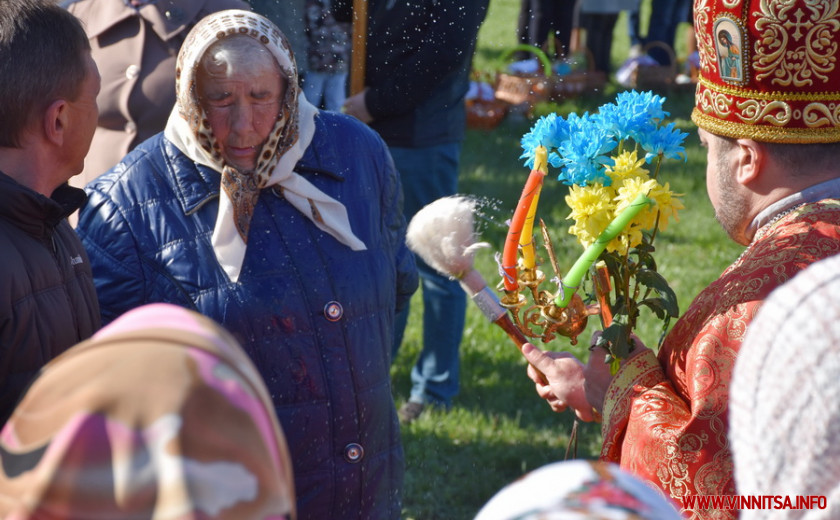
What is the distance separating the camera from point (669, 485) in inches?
86.0

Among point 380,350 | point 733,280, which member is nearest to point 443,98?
point 380,350

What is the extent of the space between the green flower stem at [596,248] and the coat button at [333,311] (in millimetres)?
606

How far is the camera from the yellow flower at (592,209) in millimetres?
2396

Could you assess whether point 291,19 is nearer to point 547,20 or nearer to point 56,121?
point 56,121

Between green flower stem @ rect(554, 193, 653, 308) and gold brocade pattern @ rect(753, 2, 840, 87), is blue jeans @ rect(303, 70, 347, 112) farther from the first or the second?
gold brocade pattern @ rect(753, 2, 840, 87)

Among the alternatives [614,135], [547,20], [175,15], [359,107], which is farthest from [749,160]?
[547,20]

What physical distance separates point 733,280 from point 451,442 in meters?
2.68

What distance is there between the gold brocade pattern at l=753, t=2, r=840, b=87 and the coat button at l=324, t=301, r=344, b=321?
1.28 m

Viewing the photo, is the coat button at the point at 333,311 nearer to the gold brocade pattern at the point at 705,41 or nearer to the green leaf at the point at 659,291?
the green leaf at the point at 659,291

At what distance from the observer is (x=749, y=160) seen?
92.4 inches

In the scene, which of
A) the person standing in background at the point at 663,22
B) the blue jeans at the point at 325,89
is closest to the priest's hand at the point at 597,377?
the blue jeans at the point at 325,89

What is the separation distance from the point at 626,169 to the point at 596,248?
0.73ft

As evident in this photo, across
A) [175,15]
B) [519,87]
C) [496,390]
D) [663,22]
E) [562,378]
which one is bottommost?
[496,390]

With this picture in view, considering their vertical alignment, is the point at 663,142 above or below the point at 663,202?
above
